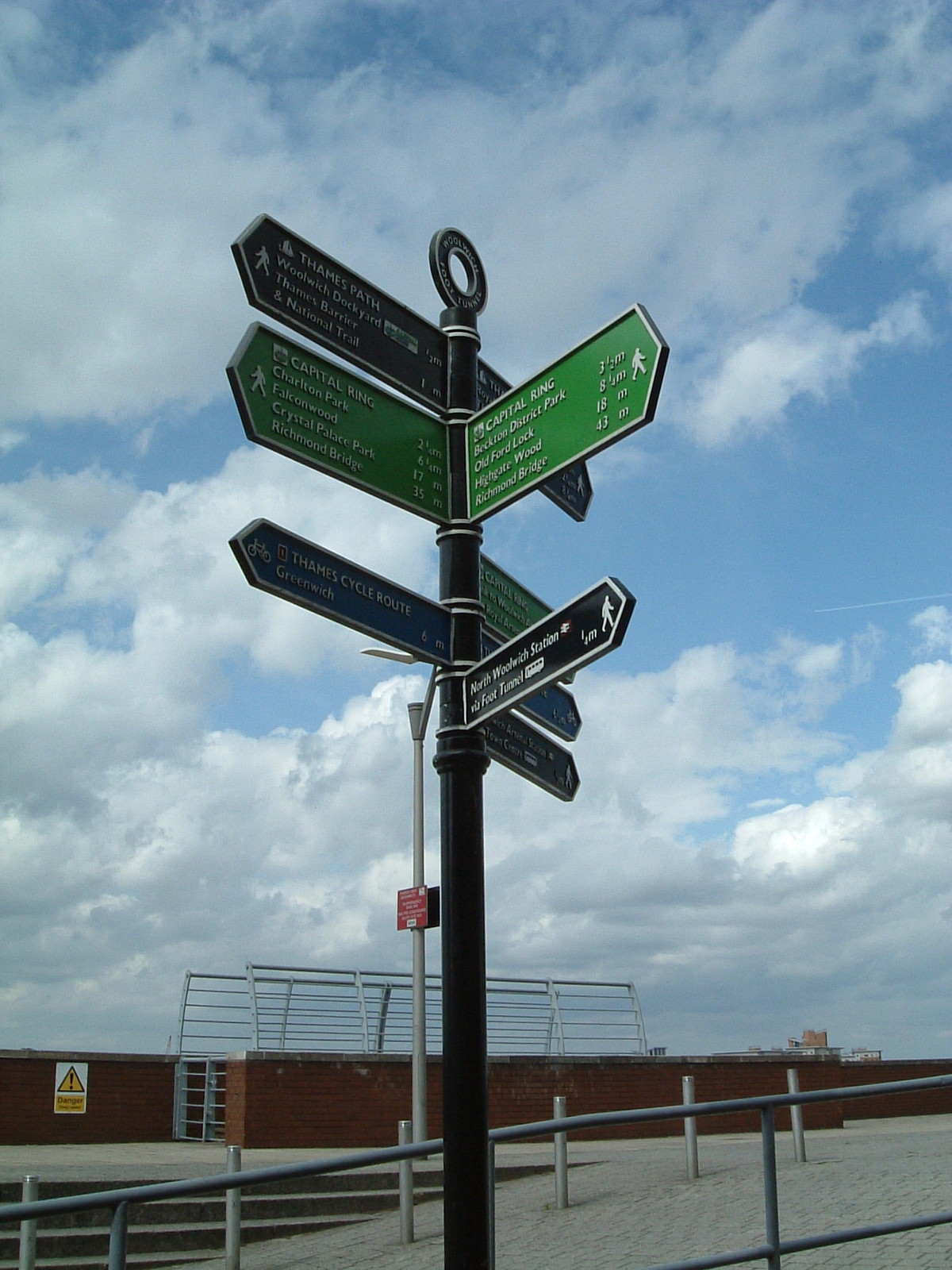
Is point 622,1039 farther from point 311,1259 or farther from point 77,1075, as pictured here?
point 311,1259

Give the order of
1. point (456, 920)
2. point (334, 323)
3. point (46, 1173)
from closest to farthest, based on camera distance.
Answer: point (456, 920) < point (334, 323) < point (46, 1173)

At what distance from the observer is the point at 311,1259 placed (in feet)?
24.6

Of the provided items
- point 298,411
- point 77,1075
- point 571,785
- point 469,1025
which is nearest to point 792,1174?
point 571,785

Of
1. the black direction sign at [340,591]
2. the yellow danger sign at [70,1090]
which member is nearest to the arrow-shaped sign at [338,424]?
the black direction sign at [340,591]

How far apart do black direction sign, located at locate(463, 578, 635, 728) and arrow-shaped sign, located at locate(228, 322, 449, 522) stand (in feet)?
2.31

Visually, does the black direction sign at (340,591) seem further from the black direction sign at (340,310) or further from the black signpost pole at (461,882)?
the black direction sign at (340,310)

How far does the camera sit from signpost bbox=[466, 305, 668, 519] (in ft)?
12.7

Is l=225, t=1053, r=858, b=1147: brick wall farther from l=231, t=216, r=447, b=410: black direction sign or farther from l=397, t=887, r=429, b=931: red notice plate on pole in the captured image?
l=231, t=216, r=447, b=410: black direction sign

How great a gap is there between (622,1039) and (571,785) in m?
14.8

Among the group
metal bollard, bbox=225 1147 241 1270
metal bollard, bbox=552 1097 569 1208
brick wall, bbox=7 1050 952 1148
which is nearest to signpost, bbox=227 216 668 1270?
metal bollard, bbox=552 1097 569 1208

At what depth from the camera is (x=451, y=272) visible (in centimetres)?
477

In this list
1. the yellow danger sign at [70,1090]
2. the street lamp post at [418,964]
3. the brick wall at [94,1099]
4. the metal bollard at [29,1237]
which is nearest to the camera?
the metal bollard at [29,1237]

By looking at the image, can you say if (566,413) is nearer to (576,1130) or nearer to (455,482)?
(455,482)

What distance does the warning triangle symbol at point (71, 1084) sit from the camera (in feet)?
51.8
